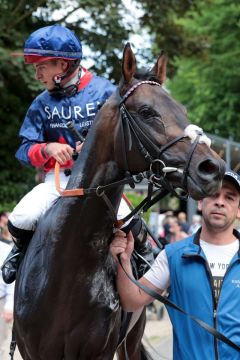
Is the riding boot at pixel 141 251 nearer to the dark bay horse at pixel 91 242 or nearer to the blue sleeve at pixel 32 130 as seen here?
the dark bay horse at pixel 91 242

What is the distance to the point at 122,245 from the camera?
452 cm

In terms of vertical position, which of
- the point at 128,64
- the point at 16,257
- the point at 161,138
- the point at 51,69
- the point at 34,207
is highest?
the point at 128,64

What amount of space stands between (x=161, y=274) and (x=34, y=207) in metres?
1.22

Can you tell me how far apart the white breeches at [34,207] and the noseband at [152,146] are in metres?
0.92

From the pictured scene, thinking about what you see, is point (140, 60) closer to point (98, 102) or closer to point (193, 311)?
point (98, 102)

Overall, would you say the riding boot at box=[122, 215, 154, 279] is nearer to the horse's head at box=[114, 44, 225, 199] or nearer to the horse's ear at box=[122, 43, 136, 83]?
the horse's head at box=[114, 44, 225, 199]

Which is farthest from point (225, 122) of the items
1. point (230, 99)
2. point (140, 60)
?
point (140, 60)

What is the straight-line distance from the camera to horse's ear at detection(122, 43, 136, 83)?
423cm

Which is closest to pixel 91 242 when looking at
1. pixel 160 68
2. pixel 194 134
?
pixel 194 134

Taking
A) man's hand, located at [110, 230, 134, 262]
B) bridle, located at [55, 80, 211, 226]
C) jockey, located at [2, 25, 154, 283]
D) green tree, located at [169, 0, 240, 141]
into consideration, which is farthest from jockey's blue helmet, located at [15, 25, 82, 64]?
green tree, located at [169, 0, 240, 141]

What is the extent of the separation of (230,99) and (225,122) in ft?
6.71

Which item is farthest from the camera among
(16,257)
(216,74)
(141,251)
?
(216,74)

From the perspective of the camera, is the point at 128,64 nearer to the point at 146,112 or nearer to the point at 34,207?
the point at 146,112

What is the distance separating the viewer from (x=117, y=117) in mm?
4441
